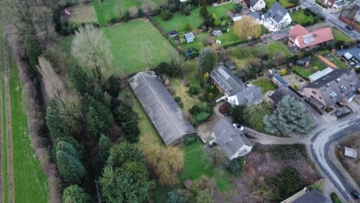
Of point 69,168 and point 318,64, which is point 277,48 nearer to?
point 318,64

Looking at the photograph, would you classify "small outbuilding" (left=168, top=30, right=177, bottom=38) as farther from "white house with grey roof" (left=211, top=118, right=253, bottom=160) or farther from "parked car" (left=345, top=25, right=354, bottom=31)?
"parked car" (left=345, top=25, right=354, bottom=31)

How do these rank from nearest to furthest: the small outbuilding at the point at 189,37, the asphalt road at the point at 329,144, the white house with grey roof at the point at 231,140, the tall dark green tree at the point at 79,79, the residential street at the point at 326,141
Answer: the asphalt road at the point at 329,144
the residential street at the point at 326,141
the white house with grey roof at the point at 231,140
the tall dark green tree at the point at 79,79
the small outbuilding at the point at 189,37

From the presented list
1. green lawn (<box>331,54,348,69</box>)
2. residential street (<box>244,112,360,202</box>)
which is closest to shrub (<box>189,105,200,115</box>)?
residential street (<box>244,112,360,202</box>)

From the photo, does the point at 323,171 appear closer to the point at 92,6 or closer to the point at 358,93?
the point at 358,93

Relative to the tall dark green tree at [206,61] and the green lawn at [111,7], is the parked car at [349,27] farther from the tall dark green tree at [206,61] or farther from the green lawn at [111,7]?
the green lawn at [111,7]

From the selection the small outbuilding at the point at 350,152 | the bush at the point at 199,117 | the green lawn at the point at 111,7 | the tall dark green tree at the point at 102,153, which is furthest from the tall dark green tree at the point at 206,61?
the green lawn at the point at 111,7

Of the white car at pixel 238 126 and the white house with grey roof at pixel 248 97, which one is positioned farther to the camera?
the white house with grey roof at pixel 248 97
